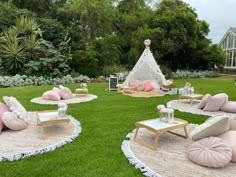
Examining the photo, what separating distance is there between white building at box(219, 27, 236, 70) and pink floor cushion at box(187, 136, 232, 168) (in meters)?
21.2

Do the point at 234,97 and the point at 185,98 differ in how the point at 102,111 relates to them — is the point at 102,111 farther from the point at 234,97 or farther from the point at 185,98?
the point at 234,97

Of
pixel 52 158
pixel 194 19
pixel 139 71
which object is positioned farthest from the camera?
pixel 194 19

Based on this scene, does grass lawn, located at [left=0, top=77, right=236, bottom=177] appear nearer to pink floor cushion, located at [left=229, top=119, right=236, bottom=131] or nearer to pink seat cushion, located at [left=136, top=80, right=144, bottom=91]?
pink floor cushion, located at [left=229, top=119, right=236, bottom=131]

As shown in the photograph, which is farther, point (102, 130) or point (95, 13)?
point (95, 13)

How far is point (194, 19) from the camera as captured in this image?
1650 cm

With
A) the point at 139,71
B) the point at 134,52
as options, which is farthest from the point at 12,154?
the point at 134,52

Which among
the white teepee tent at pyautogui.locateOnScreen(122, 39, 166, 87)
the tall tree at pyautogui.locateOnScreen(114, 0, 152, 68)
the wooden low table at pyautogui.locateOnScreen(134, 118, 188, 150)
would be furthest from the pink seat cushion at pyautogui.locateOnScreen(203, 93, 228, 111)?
the tall tree at pyautogui.locateOnScreen(114, 0, 152, 68)

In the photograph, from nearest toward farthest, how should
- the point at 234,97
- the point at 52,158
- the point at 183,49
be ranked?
the point at 52,158
the point at 234,97
the point at 183,49

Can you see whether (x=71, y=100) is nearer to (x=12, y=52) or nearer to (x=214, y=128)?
(x=214, y=128)

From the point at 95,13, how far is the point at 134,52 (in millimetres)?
3946

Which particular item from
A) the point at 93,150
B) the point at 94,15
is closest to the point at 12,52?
the point at 94,15

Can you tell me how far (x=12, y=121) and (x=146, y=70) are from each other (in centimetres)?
722

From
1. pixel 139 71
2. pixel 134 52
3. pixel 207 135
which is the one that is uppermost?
pixel 134 52

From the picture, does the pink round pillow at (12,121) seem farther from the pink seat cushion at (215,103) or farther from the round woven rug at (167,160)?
the pink seat cushion at (215,103)
